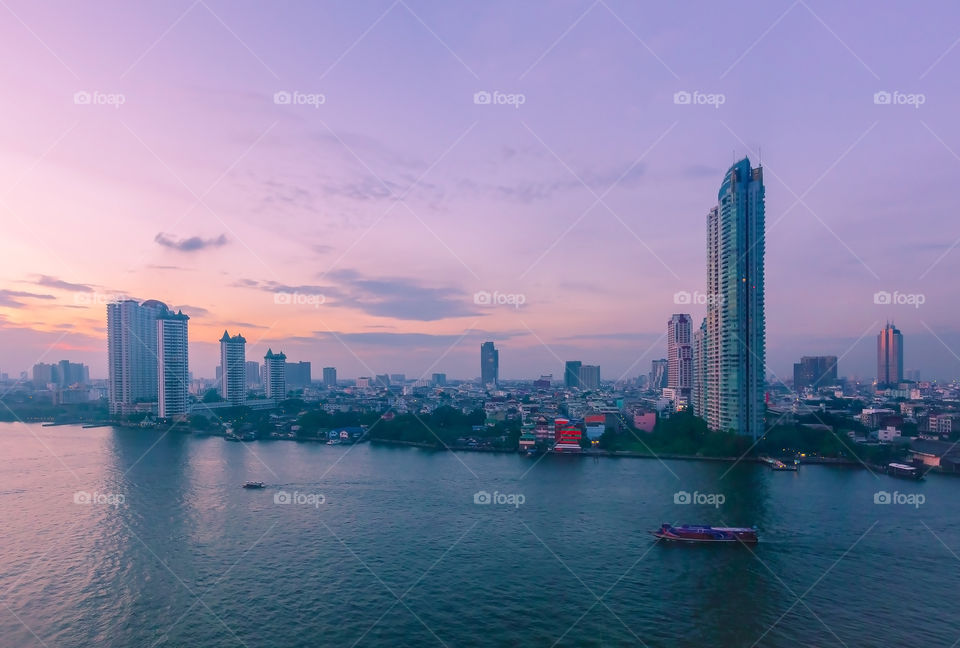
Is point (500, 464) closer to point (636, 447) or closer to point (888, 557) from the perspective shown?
point (636, 447)

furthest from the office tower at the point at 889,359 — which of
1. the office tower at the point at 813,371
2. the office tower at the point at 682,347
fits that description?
the office tower at the point at 682,347

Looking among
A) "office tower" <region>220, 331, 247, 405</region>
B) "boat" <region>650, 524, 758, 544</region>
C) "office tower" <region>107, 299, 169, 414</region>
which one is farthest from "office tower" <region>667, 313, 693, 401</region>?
"office tower" <region>107, 299, 169, 414</region>

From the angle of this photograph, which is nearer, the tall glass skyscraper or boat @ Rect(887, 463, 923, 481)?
boat @ Rect(887, 463, 923, 481)

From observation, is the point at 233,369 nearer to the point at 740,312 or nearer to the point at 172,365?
the point at 172,365

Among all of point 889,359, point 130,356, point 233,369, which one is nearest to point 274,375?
point 233,369

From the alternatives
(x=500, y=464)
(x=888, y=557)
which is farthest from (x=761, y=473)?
(x=500, y=464)

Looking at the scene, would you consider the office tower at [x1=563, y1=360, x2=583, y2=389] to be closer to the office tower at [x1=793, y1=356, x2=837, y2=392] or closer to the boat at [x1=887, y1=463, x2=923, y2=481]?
the office tower at [x1=793, y1=356, x2=837, y2=392]
